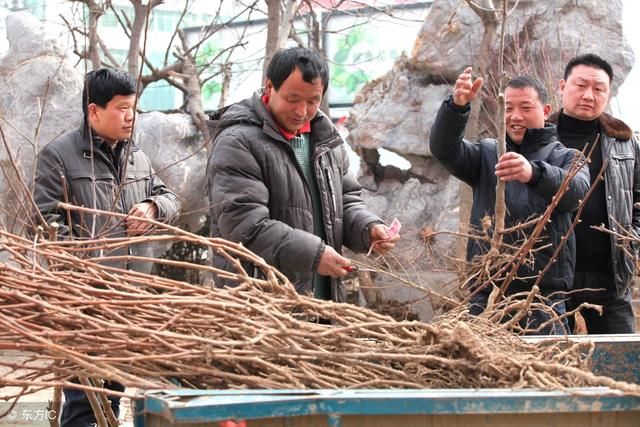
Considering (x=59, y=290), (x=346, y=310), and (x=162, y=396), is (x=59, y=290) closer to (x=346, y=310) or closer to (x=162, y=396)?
(x=162, y=396)

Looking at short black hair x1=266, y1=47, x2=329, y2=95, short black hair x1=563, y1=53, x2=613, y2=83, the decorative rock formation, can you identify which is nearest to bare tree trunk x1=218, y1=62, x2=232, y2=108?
the decorative rock formation

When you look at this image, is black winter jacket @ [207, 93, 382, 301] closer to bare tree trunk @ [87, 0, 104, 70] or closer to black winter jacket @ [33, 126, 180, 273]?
black winter jacket @ [33, 126, 180, 273]

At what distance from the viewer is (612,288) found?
433 centimetres

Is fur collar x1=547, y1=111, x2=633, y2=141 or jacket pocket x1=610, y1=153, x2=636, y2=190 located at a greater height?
fur collar x1=547, y1=111, x2=633, y2=141

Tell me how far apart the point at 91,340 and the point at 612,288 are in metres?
2.91

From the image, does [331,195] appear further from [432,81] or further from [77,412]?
[432,81]

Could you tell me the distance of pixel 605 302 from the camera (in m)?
4.35

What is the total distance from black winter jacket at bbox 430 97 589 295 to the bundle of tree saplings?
165cm

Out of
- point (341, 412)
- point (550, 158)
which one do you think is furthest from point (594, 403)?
point (550, 158)

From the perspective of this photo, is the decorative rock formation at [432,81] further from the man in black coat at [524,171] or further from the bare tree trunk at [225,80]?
the man in black coat at [524,171]

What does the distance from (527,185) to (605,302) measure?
816mm

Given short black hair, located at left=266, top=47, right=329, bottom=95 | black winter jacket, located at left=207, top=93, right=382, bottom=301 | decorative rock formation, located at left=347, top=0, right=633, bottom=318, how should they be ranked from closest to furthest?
black winter jacket, located at left=207, top=93, right=382, bottom=301 → short black hair, located at left=266, top=47, right=329, bottom=95 → decorative rock formation, located at left=347, top=0, right=633, bottom=318

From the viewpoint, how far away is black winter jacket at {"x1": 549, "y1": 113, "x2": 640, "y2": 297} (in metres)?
4.32

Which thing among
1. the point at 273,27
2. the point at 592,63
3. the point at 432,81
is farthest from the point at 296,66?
the point at 432,81
